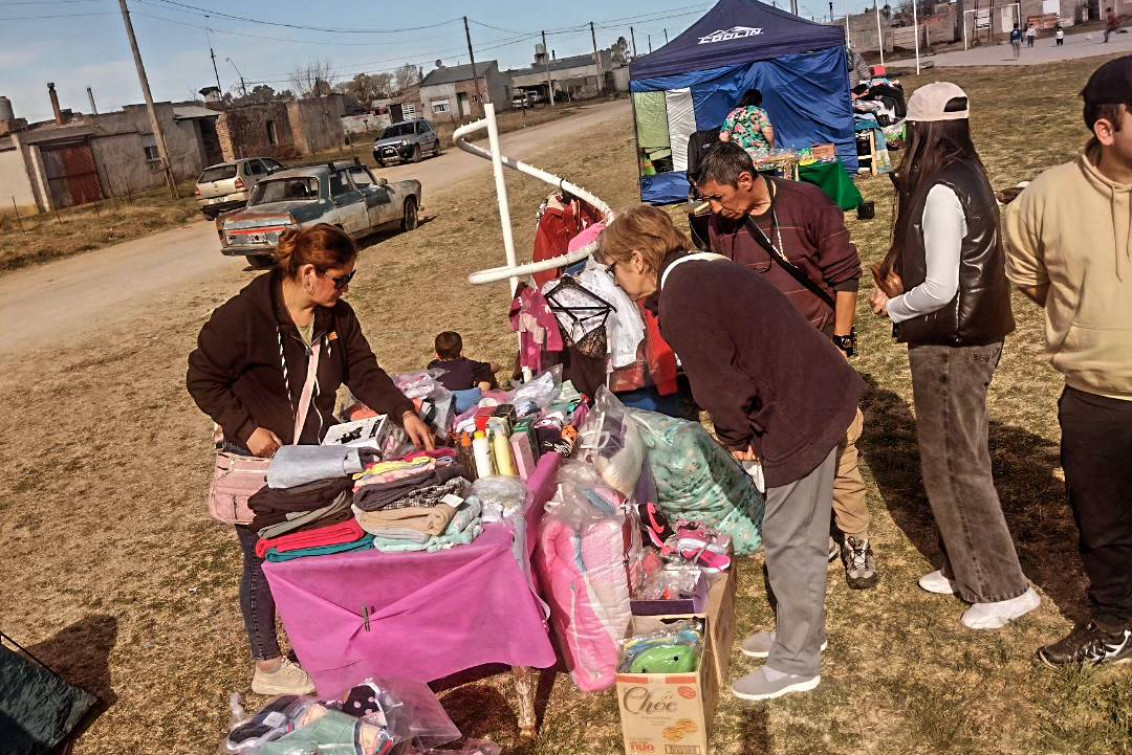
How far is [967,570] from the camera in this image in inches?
143

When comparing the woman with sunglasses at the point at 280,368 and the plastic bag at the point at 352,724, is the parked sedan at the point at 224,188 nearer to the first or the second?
the woman with sunglasses at the point at 280,368

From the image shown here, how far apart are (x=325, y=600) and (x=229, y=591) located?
2.07 meters

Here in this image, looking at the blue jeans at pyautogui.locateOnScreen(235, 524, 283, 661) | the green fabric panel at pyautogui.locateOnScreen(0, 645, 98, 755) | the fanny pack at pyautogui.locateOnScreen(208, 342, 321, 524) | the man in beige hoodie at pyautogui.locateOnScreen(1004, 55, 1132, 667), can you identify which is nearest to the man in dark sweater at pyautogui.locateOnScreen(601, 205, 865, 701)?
the man in beige hoodie at pyautogui.locateOnScreen(1004, 55, 1132, 667)

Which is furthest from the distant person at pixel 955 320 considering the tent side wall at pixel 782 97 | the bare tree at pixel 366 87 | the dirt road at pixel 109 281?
the bare tree at pixel 366 87

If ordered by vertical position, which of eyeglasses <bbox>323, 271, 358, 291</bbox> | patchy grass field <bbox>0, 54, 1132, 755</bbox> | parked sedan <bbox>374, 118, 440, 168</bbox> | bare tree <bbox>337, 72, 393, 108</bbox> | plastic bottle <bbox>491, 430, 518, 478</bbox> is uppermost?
bare tree <bbox>337, 72, 393, 108</bbox>

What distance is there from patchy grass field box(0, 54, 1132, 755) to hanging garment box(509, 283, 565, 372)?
2.09 meters

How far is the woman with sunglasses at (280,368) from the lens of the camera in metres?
3.63

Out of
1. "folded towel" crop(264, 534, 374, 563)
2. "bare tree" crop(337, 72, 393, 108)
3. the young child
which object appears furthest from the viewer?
"bare tree" crop(337, 72, 393, 108)

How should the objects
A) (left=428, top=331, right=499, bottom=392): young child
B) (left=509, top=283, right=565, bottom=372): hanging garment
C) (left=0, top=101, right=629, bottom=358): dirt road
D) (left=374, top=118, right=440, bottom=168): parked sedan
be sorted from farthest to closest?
(left=374, top=118, right=440, bottom=168): parked sedan, (left=0, top=101, right=629, bottom=358): dirt road, (left=428, top=331, right=499, bottom=392): young child, (left=509, top=283, right=565, bottom=372): hanging garment

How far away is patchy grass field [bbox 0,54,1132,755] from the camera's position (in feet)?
10.8

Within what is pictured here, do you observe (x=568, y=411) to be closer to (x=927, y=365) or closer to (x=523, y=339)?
(x=523, y=339)

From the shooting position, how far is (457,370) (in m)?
6.14

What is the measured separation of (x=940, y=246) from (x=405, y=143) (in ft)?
94.9

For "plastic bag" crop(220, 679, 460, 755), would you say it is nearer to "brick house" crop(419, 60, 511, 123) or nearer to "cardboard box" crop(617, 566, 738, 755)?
"cardboard box" crop(617, 566, 738, 755)
